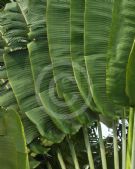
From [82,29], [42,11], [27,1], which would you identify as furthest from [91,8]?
[27,1]

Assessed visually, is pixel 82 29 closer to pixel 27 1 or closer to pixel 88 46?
pixel 88 46

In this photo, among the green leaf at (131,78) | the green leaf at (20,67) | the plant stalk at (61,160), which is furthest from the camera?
the plant stalk at (61,160)

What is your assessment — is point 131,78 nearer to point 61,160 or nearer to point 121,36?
point 121,36

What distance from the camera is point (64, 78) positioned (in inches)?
140

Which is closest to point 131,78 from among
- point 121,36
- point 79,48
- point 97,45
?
point 121,36

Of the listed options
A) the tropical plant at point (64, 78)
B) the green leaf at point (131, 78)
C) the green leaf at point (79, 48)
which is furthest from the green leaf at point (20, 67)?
the green leaf at point (131, 78)

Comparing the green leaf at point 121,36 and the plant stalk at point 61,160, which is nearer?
the green leaf at point 121,36

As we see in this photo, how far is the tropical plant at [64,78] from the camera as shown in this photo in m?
2.97

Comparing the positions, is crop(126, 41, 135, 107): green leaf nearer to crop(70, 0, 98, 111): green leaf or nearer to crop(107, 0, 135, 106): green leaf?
crop(107, 0, 135, 106): green leaf

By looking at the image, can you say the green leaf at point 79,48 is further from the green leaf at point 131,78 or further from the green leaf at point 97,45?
the green leaf at point 131,78

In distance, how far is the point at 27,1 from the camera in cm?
407

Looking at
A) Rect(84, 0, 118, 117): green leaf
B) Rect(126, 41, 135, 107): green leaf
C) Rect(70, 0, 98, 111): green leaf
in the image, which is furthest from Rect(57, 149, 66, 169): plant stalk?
Rect(126, 41, 135, 107): green leaf

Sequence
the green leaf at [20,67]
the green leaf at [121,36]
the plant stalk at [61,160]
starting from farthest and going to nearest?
the plant stalk at [61,160] < the green leaf at [20,67] < the green leaf at [121,36]

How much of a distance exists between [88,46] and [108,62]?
0.95ft
